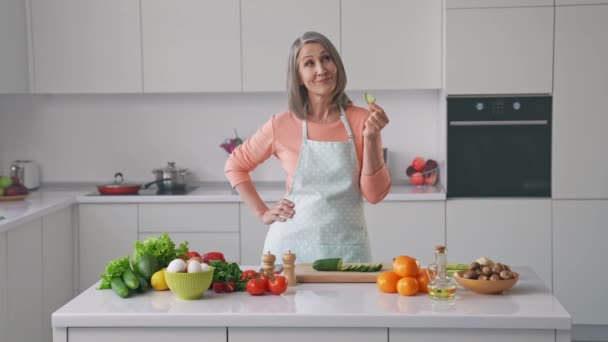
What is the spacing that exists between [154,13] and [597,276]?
111 inches

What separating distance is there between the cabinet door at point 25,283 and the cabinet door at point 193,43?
3.92 feet

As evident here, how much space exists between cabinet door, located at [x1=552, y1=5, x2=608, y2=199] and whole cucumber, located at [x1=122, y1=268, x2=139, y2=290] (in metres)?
2.80

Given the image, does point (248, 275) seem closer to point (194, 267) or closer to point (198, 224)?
point (194, 267)

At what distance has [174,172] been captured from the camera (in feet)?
16.9

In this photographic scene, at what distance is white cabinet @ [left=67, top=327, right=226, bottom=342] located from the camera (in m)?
2.50

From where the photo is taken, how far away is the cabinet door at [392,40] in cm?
503

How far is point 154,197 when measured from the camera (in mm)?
4941

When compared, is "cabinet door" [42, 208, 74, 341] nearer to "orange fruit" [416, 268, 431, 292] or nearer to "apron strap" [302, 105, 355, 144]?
"apron strap" [302, 105, 355, 144]

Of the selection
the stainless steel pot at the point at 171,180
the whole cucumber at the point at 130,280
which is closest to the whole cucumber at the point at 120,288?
the whole cucumber at the point at 130,280

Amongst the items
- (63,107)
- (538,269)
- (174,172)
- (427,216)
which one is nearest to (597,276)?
(538,269)

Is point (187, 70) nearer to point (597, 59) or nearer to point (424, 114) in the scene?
point (424, 114)

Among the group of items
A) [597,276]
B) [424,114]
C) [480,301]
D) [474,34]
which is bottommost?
[597,276]

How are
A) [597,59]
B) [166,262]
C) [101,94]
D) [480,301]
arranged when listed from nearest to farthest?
[480,301] < [166,262] < [597,59] < [101,94]

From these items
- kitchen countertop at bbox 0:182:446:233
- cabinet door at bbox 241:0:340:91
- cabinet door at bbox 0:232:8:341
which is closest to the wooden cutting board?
cabinet door at bbox 0:232:8:341
